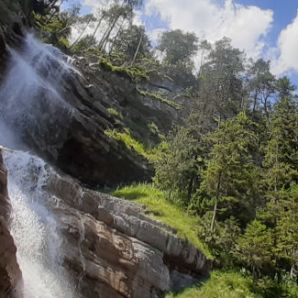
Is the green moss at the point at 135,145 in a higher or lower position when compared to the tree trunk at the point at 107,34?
lower

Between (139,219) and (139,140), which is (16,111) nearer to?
(139,219)

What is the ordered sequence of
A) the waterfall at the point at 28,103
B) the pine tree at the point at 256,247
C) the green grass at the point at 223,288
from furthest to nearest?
the waterfall at the point at 28,103, the pine tree at the point at 256,247, the green grass at the point at 223,288

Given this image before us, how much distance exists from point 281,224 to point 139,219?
10.1 m

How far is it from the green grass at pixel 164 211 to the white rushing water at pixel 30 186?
6.52 m

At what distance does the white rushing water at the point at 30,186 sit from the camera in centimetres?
1609

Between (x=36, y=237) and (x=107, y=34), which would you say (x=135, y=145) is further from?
(x=107, y=34)

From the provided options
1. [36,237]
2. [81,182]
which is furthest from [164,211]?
[36,237]

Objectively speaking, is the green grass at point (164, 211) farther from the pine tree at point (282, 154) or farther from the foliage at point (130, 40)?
the foliage at point (130, 40)

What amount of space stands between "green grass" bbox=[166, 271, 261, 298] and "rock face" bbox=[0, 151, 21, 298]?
8.81 metres

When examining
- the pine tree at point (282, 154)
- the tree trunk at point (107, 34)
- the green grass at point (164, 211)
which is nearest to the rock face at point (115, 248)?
the green grass at point (164, 211)

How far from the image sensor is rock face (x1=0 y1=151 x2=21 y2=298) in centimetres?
1306

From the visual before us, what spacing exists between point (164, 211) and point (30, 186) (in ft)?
33.7

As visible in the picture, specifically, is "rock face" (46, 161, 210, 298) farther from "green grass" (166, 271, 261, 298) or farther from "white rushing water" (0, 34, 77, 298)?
"green grass" (166, 271, 261, 298)

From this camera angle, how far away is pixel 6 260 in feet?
43.2
